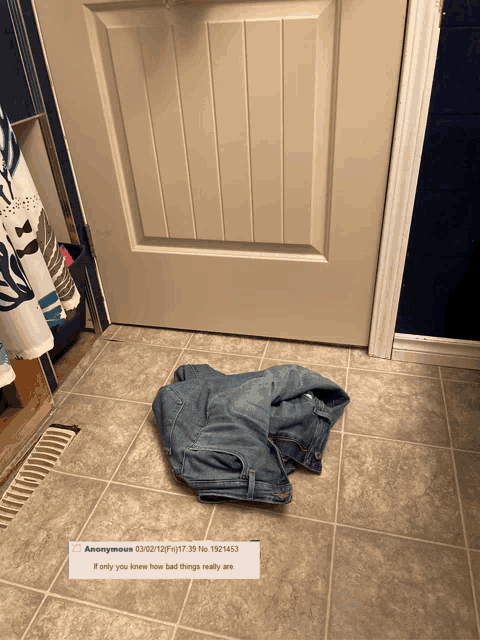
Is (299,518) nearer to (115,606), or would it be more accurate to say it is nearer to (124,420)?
(115,606)

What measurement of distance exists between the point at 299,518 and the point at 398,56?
42.1 inches

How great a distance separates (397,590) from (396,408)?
1.66 ft

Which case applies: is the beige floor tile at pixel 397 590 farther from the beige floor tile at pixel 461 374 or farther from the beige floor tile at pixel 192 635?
the beige floor tile at pixel 461 374

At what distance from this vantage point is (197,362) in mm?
1576

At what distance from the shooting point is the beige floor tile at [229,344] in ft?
5.28

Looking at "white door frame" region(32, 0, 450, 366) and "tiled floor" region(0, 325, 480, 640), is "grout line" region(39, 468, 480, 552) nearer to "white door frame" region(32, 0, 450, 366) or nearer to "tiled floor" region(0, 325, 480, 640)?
"tiled floor" region(0, 325, 480, 640)

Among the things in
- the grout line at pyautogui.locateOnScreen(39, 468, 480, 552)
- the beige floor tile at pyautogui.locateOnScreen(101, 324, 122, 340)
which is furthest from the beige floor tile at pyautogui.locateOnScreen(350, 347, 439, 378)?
the beige floor tile at pyautogui.locateOnScreen(101, 324, 122, 340)

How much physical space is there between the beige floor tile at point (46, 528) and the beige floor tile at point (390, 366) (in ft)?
2.70

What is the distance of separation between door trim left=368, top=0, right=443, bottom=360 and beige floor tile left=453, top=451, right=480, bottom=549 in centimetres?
41

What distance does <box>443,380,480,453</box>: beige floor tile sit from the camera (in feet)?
4.12

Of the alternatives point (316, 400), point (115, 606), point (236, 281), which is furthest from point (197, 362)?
point (115, 606)

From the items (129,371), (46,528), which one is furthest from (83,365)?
(46,528)

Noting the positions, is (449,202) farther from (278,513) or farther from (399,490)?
(278,513)

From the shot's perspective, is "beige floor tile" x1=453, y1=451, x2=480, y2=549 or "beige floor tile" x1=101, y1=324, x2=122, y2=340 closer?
"beige floor tile" x1=453, y1=451, x2=480, y2=549
